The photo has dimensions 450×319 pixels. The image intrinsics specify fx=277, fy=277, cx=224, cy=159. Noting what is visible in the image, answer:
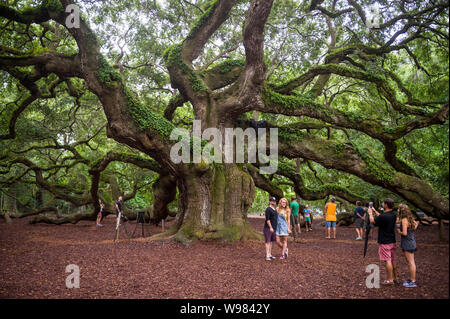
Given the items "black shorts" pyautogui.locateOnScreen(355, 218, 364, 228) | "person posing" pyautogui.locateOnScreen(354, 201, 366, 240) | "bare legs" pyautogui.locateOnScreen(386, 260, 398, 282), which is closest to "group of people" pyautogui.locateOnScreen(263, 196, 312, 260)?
"bare legs" pyautogui.locateOnScreen(386, 260, 398, 282)

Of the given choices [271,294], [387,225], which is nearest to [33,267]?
[271,294]

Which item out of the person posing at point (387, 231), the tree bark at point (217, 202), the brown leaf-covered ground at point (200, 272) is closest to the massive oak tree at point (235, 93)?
the tree bark at point (217, 202)

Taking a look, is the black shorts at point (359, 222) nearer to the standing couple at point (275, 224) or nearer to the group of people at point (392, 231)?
the standing couple at point (275, 224)

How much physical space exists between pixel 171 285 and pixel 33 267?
3518mm

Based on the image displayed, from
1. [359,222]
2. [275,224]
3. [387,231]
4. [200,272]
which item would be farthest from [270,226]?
[359,222]

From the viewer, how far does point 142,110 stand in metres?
9.22

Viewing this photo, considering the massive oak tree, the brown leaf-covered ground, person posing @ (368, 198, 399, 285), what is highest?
the massive oak tree

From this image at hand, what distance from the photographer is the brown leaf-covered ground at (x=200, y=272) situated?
4.04 m

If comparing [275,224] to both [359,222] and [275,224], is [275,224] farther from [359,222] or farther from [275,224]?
[359,222]

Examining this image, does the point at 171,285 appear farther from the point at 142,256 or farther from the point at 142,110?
the point at 142,110

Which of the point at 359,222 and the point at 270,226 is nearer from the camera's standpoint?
the point at 270,226

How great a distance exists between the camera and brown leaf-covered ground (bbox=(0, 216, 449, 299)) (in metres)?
4.04

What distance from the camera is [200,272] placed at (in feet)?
19.2

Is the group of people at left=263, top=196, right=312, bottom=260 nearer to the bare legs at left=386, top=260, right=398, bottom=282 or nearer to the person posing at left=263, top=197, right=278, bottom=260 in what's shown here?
the person posing at left=263, top=197, right=278, bottom=260
